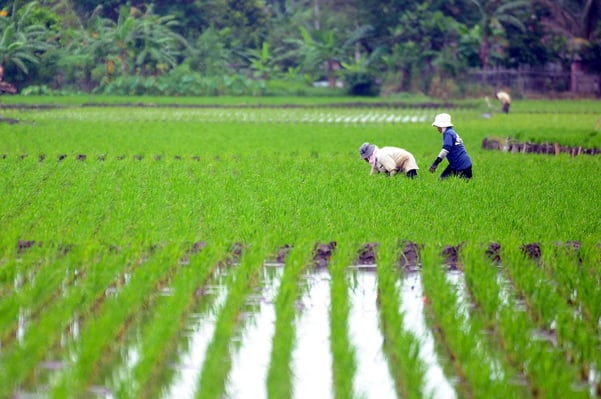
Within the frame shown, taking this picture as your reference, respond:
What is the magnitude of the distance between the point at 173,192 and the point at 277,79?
18360 millimetres

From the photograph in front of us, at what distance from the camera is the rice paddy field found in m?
3.70

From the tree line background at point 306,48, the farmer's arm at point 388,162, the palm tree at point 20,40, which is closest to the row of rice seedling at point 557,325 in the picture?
the farmer's arm at point 388,162

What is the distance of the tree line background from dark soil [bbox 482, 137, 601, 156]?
11638 mm

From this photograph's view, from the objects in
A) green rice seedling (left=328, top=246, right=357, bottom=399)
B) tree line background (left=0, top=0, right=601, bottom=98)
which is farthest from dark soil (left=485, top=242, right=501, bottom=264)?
tree line background (left=0, top=0, right=601, bottom=98)

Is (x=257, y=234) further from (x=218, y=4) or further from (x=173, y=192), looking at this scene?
(x=218, y=4)

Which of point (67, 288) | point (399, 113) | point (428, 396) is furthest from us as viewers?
point (399, 113)

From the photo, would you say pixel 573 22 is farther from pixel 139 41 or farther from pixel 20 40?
pixel 20 40

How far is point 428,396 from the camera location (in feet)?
11.5

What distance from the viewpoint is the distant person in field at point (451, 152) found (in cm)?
800

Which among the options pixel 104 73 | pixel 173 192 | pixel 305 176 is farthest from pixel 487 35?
pixel 173 192

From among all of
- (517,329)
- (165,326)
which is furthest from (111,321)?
(517,329)

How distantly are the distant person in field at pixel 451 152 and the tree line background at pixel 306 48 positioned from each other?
15807mm

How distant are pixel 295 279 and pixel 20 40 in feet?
65.6

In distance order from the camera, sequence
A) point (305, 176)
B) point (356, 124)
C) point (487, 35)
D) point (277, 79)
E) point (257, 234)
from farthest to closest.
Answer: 1. point (277, 79)
2. point (487, 35)
3. point (356, 124)
4. point (305, 176)
5. point (257, 234)
